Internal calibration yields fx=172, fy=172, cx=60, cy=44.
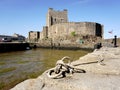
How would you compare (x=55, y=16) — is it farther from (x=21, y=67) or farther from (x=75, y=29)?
(x=21, y=67)

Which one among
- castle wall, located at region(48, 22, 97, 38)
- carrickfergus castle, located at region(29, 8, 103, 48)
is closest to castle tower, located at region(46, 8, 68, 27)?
carrickfergus castle, located at region(29, 8, 103, 48)

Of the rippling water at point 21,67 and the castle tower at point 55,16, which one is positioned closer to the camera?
the rippling water at point 21,67

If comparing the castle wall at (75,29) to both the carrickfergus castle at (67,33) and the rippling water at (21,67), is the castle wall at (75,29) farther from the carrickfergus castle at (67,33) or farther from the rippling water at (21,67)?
the rippling water at (21,67)

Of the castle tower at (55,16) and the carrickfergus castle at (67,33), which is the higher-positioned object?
the castle tower at (55,16)

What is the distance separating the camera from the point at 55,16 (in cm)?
6600

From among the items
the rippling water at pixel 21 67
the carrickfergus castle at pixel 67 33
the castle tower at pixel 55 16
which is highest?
the castle tower at pixel 55 16

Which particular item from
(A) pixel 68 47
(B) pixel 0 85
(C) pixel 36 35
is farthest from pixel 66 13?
(B) pixel 0 85

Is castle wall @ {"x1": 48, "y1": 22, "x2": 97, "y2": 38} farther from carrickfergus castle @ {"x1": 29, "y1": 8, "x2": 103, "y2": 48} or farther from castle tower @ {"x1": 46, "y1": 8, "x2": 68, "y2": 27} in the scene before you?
castle tower @ {"x1": 46, "y1": 8, "x2": 68, "y2": 27}

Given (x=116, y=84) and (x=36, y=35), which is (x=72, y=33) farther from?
(x=116, y=84)

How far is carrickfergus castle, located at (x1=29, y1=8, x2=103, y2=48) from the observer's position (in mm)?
46062

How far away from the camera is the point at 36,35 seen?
67.9 m

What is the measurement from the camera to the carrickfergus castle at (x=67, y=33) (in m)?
46.1

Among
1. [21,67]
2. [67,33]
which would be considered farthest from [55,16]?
[21,67]

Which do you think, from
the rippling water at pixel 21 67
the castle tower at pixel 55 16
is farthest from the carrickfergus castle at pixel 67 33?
the rippling water at pixel 21 67
